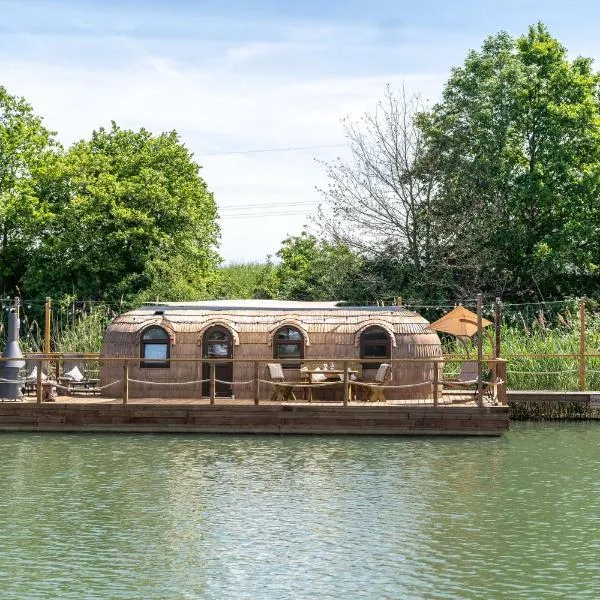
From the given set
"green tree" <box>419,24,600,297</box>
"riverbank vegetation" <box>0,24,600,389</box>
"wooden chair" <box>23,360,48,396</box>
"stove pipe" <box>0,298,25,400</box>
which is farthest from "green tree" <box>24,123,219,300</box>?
"stove pipe" <box>0,298,25,400</box>

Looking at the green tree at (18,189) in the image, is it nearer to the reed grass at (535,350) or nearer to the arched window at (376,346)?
the reed grass at (535,350)

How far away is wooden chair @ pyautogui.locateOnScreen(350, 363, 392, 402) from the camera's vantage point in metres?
26.7

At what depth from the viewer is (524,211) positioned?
42.3 meters

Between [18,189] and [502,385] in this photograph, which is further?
[18,189]

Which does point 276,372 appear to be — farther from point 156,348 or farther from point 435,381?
point 435,381

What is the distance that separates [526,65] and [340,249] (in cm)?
948

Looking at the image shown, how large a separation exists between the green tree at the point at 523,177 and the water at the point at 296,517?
1587 cm

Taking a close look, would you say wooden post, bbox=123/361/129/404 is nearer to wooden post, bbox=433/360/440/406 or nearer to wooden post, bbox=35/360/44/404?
wooden post, bbox=35/360/44/404

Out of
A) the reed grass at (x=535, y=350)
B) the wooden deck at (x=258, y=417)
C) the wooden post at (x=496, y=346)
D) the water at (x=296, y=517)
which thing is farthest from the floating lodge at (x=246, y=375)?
the reed grass at (x=535, y=350)

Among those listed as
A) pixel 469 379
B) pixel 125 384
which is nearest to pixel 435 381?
pixel 469 379

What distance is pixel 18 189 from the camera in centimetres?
4725

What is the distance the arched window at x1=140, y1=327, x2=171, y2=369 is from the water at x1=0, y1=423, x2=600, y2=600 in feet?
7.54

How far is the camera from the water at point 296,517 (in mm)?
13930

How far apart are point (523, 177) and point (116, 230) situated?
1576cm
